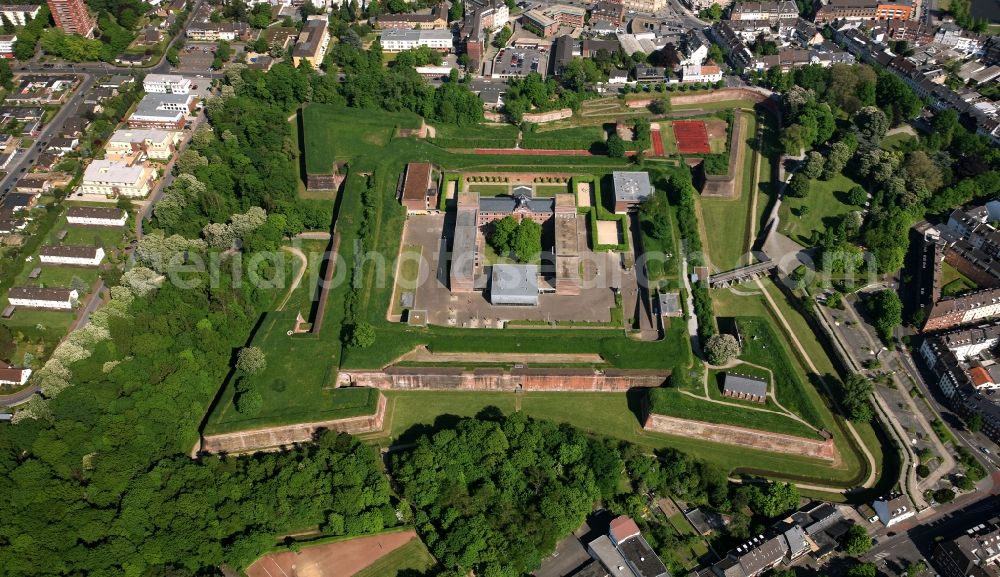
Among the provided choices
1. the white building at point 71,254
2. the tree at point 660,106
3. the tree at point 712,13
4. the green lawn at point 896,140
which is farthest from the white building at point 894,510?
the tree at point 712,13

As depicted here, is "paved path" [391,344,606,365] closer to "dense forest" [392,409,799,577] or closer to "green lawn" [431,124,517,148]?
"dense forest" [392,409,799,577]

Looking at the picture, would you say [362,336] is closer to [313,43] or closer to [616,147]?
[616,147]

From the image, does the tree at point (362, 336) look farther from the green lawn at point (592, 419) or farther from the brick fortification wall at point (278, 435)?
the brick fortification wall at point (278, 435)

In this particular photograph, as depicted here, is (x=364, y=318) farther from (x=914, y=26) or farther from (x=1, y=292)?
(x=914, y=26)

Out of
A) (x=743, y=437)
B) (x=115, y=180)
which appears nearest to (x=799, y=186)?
(x=743, y=437)

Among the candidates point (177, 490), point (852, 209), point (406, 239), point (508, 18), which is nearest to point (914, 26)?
point (852, 209)
